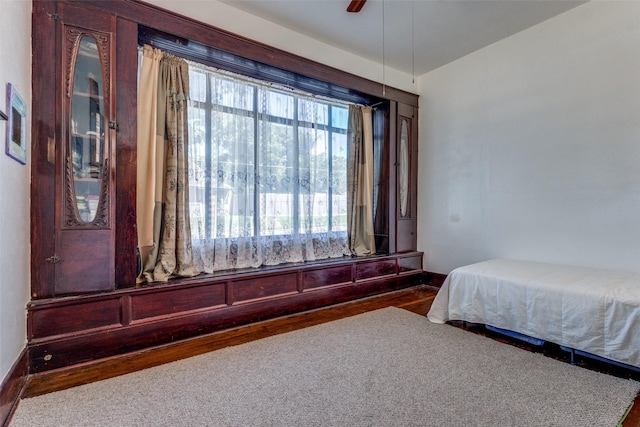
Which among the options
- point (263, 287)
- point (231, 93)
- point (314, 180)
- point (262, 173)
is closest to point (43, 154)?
point (231, 93)

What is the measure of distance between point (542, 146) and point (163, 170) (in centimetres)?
381

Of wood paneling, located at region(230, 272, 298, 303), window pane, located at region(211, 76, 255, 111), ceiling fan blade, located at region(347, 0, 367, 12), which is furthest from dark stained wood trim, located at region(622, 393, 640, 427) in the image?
window pane, located at region(211, 76, 255, 111)

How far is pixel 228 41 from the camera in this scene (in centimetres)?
277

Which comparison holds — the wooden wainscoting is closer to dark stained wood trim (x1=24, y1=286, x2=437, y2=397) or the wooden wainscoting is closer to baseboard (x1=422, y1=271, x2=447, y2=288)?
dark stained wood trim (x1=24, y1=286, x2=437, y2=397)

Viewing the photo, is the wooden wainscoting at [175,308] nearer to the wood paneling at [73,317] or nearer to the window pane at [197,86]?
the wood paneling at [73,317]

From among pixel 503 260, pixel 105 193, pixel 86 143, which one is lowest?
pixel 503 260

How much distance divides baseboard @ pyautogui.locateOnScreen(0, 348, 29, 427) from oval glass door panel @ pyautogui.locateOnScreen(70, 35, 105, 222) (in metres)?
0.96

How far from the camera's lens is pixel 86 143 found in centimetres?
222

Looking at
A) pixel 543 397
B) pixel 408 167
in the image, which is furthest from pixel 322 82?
pixel 543 397

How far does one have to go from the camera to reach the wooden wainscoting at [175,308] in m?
2.04

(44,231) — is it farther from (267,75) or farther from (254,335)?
(267,75)

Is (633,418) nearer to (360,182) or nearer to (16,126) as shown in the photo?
(360,182)

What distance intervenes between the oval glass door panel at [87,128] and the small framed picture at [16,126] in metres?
→ 0.32

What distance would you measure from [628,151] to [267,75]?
3466 millimetres
